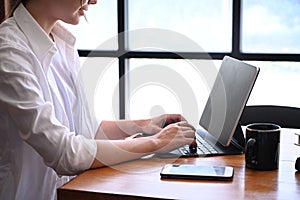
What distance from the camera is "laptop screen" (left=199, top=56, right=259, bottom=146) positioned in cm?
147

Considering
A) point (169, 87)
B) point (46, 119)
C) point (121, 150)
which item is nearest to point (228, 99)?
point (121, 150)

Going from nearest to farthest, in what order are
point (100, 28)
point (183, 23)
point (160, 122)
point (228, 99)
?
point (228, 99) → point (160, 122) → point (183, 23) → point (100, 28)

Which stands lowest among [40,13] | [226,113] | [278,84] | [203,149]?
[278,84]

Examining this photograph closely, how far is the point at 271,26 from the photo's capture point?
3451mm

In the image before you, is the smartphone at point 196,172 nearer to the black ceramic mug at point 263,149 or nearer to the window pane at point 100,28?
the black ceramic mug at point 263,149

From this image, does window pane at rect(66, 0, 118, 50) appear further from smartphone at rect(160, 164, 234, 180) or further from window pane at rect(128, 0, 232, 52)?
smartphone at rect(160, 164, 234, 180)

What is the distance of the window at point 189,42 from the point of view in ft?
11.2

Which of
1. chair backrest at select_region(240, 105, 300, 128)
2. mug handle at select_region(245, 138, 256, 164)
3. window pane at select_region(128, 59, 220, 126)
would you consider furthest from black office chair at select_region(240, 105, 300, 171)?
mug handle at select_region(245, 138, 256, 164)

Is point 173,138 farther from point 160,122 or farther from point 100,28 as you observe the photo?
point 100,28

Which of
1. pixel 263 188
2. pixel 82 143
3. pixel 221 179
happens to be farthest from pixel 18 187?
pixel 263 188

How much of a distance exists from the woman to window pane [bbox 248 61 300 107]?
1.94 meters

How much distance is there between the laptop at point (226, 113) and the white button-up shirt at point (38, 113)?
32cm

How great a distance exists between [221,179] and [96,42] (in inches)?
108

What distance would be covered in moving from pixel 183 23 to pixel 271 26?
0.63 metres
